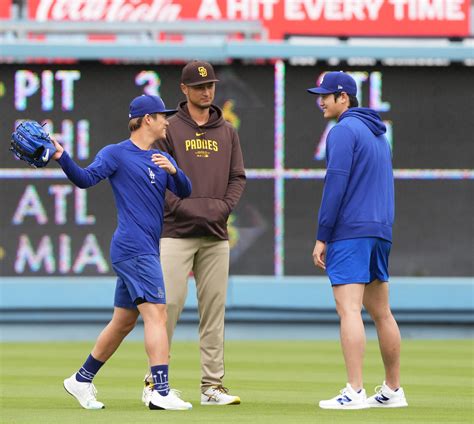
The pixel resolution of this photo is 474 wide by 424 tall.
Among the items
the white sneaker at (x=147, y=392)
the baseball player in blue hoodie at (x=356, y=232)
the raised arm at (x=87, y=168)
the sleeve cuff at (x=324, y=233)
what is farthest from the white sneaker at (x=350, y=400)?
the raised arm at (x=87, y=168)

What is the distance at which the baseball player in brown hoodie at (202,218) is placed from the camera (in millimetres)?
8773

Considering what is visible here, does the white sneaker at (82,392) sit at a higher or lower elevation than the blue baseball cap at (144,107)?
lower

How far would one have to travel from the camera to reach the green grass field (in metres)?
7.79

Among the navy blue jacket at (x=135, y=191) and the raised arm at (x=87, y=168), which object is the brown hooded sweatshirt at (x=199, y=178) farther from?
the raised arm at (x=87, y=168)

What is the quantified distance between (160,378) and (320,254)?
3.87ft

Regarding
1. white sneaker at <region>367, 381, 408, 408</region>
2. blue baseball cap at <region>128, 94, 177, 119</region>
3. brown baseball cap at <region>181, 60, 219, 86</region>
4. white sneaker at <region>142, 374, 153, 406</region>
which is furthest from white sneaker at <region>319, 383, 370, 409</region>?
brown baseball cap at <region>181, 60, 219, 86</region>

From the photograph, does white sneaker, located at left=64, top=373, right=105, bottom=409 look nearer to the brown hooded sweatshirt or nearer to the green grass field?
the green grass field

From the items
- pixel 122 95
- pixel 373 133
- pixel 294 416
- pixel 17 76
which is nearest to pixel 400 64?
pixel 122 95

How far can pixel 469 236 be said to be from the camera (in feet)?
48.1

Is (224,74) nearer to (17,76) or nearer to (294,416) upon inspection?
(17,76)

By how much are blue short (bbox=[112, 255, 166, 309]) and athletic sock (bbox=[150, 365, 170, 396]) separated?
0.38 m

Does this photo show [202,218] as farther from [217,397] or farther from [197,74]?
[217,397]

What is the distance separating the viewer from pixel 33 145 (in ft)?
26.3

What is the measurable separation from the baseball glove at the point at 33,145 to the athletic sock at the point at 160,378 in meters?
1.32
